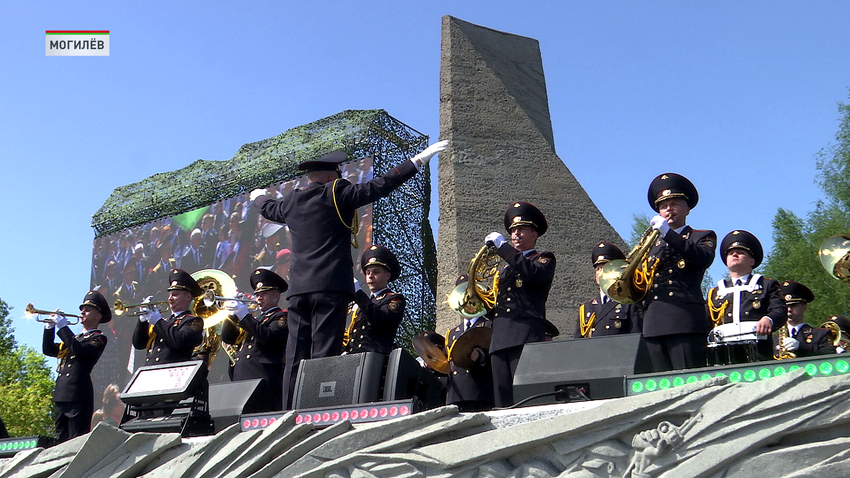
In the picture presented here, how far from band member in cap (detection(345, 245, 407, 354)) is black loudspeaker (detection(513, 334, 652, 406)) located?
169cm

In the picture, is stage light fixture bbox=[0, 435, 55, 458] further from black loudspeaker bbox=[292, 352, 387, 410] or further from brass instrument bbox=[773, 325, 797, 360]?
brass instrument bbox=[773, 325, 797, 360]

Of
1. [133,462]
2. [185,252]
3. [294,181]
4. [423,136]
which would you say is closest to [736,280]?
[133,462]

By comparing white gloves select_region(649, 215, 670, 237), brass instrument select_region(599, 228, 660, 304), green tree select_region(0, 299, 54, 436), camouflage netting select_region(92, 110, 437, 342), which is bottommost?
green tree select_region(0, 299, 54, 436)

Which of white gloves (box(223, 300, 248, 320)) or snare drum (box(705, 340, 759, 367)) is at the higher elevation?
white gloves (box(223, 300, 248, 320))

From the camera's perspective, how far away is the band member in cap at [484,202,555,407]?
5.16 meters

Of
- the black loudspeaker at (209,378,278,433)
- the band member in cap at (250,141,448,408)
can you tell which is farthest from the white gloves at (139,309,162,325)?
the band member in cap at (250,141,448,408)

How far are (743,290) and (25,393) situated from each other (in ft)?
59.0

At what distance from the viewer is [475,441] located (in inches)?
149

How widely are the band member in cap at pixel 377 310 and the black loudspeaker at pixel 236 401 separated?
0.91 m

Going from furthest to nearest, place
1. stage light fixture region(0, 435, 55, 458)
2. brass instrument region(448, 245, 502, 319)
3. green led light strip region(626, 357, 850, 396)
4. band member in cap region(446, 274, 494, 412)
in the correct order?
band member in cap region(446, 274, 494, 412) → brass instrument region(448, 245, 502, 319) → stage light fixture region(0, 435, 55, 458) → green led light strip region(626, 357, 850, 396)

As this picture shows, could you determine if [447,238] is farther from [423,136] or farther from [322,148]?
[322,148]

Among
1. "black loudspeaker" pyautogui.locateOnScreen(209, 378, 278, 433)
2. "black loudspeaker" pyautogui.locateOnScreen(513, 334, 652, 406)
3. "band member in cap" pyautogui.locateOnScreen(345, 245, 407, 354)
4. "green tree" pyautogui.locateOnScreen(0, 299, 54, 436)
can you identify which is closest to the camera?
"black loudspeaker" pyautogui.locateOnScreen(513, 334, 652, 406)

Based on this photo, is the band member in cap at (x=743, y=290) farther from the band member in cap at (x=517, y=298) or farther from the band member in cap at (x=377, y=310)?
the band member in cap at (x=377, y=310)

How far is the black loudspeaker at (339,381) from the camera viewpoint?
14.7 ft
